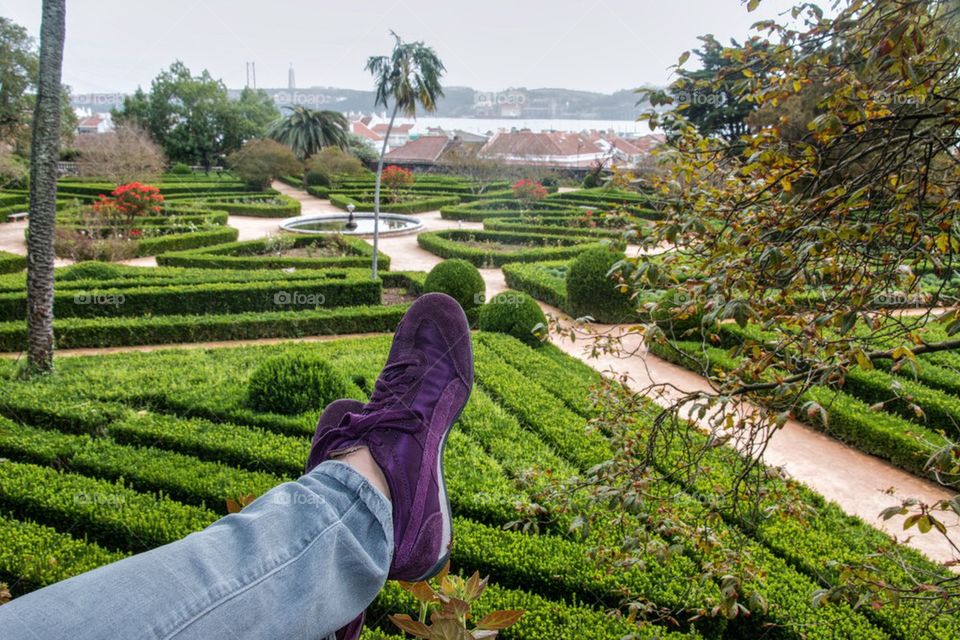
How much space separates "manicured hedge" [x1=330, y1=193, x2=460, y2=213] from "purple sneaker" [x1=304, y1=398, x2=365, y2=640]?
20327mm

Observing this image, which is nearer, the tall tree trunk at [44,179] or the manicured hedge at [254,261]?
the tall tree trunk at [44,179]

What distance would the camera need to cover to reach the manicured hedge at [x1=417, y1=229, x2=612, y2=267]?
13570 mm

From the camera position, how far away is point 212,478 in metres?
3.77

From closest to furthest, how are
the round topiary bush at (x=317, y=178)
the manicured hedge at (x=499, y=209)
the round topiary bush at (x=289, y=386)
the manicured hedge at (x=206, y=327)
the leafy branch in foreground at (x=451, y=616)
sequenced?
1. the leafy branch in foreground at (x=451, y=616)
2. the round topiary bush at (x=289, y=386)
3. the manicured hedge at (x=206, y=327)
4. the manicured hedge at (x=499, y=209)
5. the round topiary bush at (x=317, y=178)

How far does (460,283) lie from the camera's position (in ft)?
30.5

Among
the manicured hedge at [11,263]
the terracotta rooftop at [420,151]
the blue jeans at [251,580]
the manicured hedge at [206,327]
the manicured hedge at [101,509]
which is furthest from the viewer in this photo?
the terracotta rooftop at [420,151]

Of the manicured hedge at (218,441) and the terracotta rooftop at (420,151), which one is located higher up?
the terracotta rooftop at (420,151)

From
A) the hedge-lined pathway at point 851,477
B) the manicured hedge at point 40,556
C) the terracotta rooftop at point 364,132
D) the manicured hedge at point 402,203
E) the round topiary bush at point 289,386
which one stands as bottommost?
the hedge-lined pathway at point 851,477

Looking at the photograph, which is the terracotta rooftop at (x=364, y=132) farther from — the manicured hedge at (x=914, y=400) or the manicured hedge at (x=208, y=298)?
the manicured hedge at (x=914, y=400)

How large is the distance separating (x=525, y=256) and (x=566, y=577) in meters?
10.7

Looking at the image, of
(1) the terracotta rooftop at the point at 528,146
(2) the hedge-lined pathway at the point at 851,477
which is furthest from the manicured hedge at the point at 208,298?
(1) the terracotta rooftop at the point at 528,146

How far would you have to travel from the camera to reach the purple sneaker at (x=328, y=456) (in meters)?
1.51

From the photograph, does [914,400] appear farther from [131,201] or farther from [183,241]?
[131,201]

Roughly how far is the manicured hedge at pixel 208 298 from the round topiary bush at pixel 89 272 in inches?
36.4
